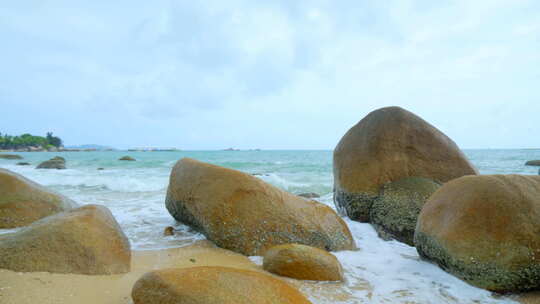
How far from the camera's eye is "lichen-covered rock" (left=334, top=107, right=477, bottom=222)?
5430 millimetres

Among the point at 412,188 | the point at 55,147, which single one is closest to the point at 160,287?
the point at 412,188

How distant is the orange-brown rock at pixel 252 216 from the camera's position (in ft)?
13.0

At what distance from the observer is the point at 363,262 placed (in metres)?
3.88

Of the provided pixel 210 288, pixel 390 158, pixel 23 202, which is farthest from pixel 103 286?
pixel 390 158

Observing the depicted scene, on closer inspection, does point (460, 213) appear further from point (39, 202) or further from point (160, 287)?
point (39, 202)

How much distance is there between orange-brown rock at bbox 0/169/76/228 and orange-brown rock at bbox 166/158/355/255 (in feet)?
6.78

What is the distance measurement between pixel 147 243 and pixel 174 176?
4.21 feet

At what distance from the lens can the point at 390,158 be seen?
5531mm

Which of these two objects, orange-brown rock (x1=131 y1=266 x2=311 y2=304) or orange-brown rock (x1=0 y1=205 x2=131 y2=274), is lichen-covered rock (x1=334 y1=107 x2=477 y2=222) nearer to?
orange-brown rock (x1=131 y1=266 x2=311 y2=304)

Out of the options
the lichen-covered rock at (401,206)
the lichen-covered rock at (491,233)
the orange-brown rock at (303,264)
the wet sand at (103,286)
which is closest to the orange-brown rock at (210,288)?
the wet sand at (103,286)

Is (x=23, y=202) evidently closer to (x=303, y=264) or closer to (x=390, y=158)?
(x=303, y=264)

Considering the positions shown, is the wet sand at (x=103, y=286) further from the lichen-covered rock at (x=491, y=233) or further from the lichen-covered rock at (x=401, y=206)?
the lichen-covered rock at (x=401, y=206)

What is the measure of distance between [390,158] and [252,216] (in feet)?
8.97

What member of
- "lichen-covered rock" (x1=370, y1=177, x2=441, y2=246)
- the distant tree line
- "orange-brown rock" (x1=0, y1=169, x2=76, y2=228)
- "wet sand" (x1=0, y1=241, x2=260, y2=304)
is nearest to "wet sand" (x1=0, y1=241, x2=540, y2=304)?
"wet sand" (x1=0, y1=241, x2=260, y2=304)
